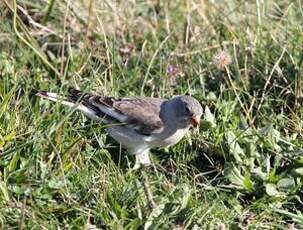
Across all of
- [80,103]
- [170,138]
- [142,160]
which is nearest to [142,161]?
[142,160]

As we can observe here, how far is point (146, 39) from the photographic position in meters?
6.66

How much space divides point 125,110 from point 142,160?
37 centimetres

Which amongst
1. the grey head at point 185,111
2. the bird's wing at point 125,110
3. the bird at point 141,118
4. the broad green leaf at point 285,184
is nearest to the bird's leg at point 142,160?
the bird at point 141,118

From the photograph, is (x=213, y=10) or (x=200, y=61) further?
(x=213, y=10)

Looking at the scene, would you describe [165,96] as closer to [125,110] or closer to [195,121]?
[125,110]

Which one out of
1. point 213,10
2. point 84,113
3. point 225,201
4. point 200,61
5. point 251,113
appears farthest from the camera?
point 213,10

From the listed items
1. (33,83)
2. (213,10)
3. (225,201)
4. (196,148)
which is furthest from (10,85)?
(213,10)

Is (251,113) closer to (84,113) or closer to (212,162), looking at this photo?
(212,162)

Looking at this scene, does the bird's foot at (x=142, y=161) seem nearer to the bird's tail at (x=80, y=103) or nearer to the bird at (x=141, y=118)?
the bird at (x=141, y=118)

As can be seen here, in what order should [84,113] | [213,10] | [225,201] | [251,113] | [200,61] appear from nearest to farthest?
[225,201]
[84,113]
[251,113]
[200,61]
[213,10]

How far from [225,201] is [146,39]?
2079 millimetres

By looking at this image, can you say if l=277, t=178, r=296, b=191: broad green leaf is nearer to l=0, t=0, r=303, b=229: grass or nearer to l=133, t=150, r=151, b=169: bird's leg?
l=0, t=0, r=303, b=229: grass

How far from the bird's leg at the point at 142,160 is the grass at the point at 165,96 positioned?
0.29 feet

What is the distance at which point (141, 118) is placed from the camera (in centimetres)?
538
